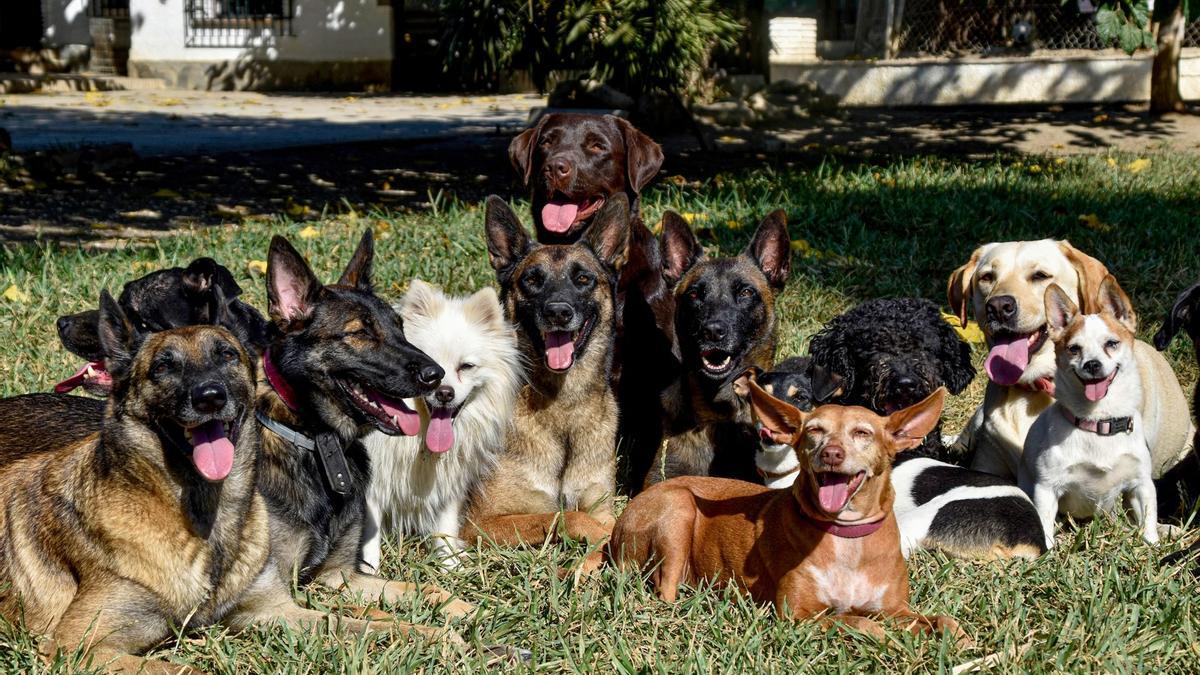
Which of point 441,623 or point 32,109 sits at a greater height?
point 32,109

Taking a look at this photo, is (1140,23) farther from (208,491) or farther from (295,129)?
(295,129)

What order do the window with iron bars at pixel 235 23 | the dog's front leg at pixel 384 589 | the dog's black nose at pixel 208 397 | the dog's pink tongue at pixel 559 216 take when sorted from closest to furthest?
1. the dog's black nose at pixel 208 397
2. the dog's front leg at pixel 384 589
3. the dog's pink tongue at pixel 559 216
4. the window with iron bars at pixel 235 23

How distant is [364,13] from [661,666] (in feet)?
93.8

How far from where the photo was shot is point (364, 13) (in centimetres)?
3005

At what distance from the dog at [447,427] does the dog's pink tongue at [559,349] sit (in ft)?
0.48

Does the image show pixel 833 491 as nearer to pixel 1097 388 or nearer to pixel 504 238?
pixel 1097 388

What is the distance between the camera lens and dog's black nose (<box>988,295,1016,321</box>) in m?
5.38

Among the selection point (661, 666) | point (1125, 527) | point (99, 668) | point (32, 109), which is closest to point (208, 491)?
point (99, 668)

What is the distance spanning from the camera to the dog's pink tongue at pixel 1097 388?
4.66 m

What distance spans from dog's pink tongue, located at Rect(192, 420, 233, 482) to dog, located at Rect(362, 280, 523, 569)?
1.11 metres

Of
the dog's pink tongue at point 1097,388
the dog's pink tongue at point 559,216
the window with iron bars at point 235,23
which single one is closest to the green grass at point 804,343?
the dog's pink tongue at point 1097,388

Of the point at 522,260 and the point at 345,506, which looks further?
the point at 522,260

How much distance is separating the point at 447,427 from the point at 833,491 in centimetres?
164

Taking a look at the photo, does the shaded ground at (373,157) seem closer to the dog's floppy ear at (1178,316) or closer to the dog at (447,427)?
the dog at (447,427)
